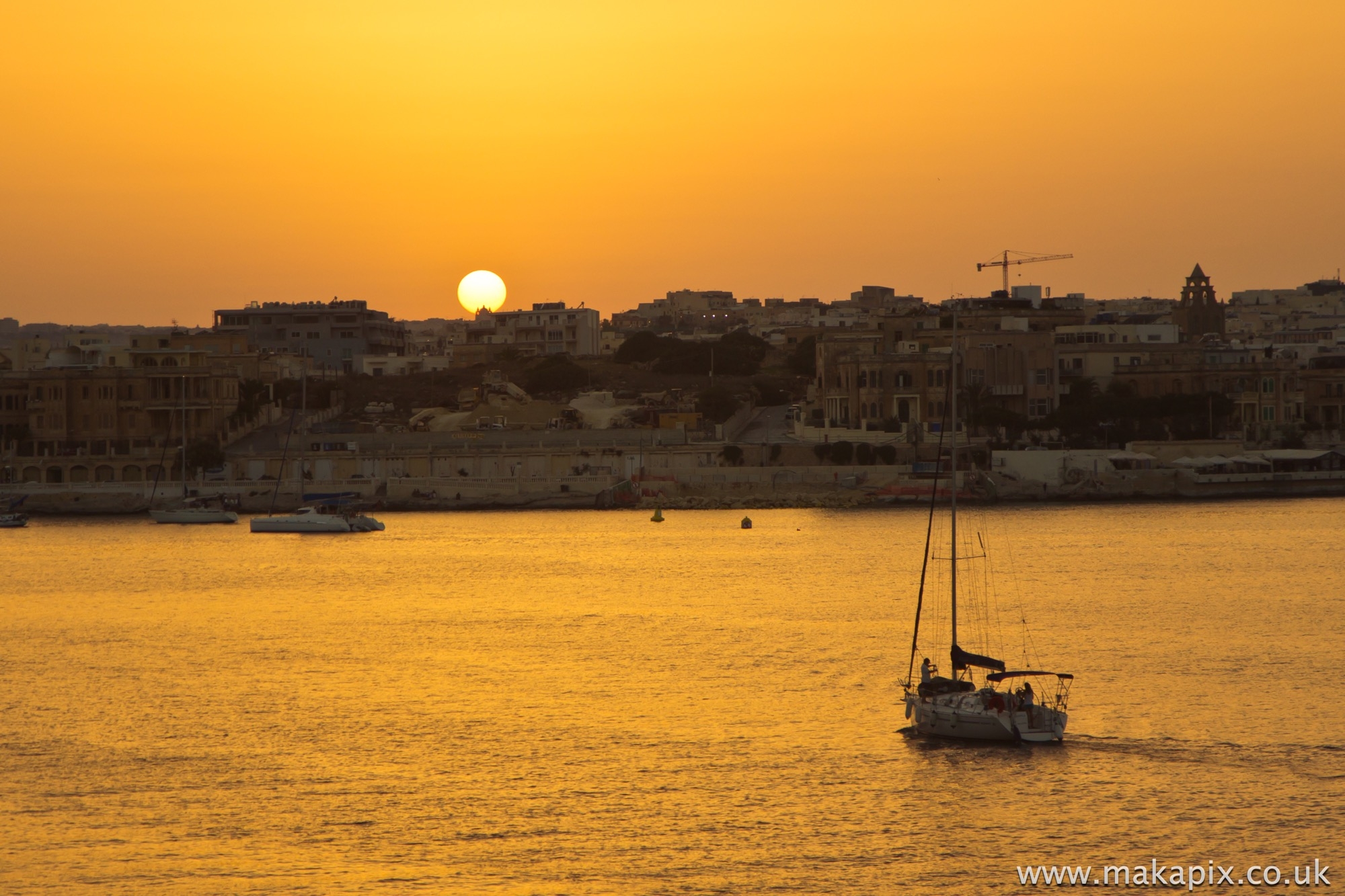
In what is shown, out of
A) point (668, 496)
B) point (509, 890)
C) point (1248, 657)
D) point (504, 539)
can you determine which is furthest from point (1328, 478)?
point (509, 890)

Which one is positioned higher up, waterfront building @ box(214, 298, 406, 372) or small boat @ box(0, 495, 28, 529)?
waterfront building @ box(214, 298, 406, 372)

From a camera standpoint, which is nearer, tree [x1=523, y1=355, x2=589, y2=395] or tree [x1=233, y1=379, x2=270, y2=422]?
tree [x1=233, y1=379, x2=270, y2=422]

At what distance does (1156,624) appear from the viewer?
4016 cm

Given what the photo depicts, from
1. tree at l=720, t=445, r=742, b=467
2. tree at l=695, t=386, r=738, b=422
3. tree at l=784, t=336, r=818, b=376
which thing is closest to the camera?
tree at l=720, t=445, r=742, b=467

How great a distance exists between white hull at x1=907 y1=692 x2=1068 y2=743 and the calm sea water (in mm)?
337

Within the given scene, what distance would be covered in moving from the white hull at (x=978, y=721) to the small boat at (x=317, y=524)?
45522 mm

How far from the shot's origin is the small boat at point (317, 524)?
69.9m

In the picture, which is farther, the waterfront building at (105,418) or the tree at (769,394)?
the tree at (769,394)

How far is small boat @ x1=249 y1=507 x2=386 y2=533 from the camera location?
229 ft

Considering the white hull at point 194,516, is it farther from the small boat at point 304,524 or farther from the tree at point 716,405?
the tree at point 716,405

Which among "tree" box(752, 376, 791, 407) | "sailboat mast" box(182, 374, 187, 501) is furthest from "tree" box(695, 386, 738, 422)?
"sailboat mast" box(182, 374, 187, 501)

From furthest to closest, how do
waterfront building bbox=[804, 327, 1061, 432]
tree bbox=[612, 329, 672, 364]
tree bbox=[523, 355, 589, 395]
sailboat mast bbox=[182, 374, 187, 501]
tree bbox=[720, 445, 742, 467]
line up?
tree bbox=[612, 329, 672, 364]
tree bbox=[523, 355, 589, 395]
waterfront building bbox=[804, 327, 1061, 432]
tree bbox=[720, 445, 742, 467]
sailboat mast bbox=[182, 374, 187, 501]

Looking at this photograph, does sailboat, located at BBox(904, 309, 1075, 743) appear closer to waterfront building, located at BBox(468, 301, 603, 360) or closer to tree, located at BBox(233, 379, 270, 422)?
tree, located at BBox(233, 379, 270, 422)

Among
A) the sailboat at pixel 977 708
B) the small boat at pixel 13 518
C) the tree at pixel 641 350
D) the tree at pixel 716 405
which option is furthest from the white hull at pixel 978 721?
the tree at pixel 641 350
